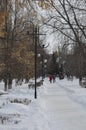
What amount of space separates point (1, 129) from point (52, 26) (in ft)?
84.8

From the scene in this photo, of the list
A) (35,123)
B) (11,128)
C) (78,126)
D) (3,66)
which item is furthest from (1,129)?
(3,66)

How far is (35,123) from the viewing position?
13781 mm

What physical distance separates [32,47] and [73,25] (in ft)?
37.1

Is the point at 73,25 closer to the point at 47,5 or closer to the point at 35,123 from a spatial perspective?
the point at 35,123

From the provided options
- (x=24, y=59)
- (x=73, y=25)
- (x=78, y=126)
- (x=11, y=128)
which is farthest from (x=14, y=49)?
(x=11, y=128)

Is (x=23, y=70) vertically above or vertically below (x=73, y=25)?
below

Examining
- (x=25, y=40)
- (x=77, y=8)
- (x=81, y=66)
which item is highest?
(x=77, y=8)

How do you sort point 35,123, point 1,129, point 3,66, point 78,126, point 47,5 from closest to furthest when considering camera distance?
point 47,5 → point 1,129 → point 35,123 → point 78,126 → point 3,66

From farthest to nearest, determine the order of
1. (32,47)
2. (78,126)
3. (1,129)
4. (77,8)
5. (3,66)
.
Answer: (32,47) → (3,66) → (77,8) → (78,126) → (1,129)

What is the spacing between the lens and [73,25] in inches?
1438

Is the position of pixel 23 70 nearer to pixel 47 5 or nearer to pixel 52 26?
pixel 52 26

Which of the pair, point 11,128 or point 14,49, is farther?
point 14,49

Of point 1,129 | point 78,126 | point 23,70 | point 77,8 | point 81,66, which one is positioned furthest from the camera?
point 81,66

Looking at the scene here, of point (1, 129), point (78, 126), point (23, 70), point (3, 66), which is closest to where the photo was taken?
point (1, 129)
